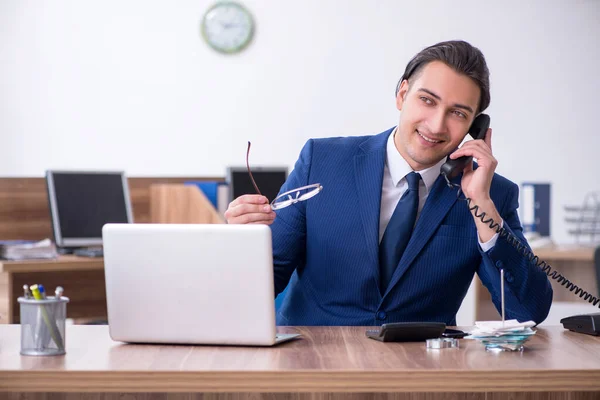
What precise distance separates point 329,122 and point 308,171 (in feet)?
13.1

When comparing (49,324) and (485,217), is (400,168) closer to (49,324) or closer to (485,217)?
(485,217)

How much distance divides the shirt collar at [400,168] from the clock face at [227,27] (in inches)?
161

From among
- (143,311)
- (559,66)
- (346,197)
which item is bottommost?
(143,311)

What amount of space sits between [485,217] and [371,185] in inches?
12.6

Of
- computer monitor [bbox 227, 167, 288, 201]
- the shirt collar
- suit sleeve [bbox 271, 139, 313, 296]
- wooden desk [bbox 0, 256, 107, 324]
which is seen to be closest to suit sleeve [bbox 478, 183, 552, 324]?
the shirt collar

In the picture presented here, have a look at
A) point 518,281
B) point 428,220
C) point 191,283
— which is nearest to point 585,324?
point 518,281

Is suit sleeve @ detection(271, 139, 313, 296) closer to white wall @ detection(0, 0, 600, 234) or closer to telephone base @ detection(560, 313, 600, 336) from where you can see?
telephone base @ detection(560, 313, 600, 336)

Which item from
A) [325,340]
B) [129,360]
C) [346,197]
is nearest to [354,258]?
[346,197]

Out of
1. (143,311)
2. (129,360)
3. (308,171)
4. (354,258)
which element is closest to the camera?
(129,360)

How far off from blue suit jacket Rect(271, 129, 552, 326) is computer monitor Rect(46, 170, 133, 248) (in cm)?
193

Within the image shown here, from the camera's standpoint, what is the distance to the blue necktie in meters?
1.89

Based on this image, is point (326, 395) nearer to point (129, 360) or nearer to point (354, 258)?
point (129, 360)

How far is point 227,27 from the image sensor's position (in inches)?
233

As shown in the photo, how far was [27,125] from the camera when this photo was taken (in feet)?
19.0
